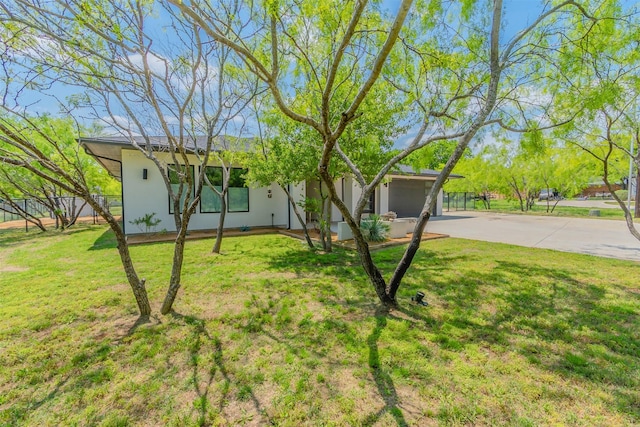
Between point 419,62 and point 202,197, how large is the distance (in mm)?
8425

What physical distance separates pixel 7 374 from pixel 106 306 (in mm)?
1380

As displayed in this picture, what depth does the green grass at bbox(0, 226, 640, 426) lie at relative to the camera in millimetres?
2078

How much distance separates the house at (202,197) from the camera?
9.06 metres

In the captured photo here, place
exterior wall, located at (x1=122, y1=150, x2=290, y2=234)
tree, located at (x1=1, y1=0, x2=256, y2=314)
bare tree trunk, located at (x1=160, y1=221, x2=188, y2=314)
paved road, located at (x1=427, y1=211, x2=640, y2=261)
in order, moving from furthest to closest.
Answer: exterior wall, located at (x1=122, y1=150, x2=290, y2=234)
paved road, located at (x1=427, y1=211, x2=640, y2=261)
bare tree trunk, located at (x1=160, y1=221, x2=188, y2=314)
tree, located at (x1=1, y1=0, x2=256, y2=314)

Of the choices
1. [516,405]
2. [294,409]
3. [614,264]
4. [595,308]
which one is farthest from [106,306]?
[614,264]

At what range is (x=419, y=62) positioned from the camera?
4504 millimetres

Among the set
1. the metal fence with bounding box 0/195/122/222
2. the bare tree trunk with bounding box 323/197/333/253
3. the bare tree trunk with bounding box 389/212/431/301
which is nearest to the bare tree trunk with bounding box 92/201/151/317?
the bare tree trunk with bounding box 389/212/431/301

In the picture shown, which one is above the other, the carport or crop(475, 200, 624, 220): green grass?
the carport

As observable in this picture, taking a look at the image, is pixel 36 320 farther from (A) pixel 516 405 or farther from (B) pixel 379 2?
(B) pixel 379 2

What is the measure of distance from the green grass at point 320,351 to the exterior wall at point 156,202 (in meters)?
4.25

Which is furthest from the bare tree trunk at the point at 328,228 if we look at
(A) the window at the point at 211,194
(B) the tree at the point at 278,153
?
(A) the window at the point at 211,194

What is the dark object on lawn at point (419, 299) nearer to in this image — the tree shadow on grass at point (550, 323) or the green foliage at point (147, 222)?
the tree shadow on grass at point (550, 323)

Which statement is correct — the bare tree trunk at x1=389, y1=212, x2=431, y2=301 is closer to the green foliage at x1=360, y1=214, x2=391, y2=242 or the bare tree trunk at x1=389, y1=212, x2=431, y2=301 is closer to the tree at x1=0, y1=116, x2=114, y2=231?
the green foliage at x1=360, y1=214, x2=391, y2=242

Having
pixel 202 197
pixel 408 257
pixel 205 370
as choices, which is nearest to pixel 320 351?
pixel 205 370
